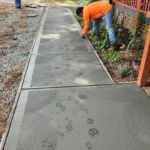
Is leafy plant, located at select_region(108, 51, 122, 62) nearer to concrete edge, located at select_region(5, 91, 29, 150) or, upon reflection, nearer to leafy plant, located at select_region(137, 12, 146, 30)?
leafy plant, located at select_region(137, 12, 146, 30)

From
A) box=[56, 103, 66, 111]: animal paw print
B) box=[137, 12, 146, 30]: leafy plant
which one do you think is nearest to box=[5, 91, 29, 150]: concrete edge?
box=[56, 103, 66, 111]: animal paw print

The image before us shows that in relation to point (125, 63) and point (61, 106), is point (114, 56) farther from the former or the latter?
point (61, 106)

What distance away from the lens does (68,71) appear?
9.94 feet

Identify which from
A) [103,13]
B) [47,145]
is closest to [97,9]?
[103,13]

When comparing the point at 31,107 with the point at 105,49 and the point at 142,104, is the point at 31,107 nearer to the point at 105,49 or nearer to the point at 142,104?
the point at 142,104

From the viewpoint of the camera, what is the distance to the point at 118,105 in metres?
2.19

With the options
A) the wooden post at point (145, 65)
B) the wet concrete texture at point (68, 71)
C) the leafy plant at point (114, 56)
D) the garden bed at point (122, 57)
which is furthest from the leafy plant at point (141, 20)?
the wooden post at point (145, 65)

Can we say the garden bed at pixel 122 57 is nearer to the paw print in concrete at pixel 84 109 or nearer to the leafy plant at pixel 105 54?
the leafy plant at pixel 105 54

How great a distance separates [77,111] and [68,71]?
109cm

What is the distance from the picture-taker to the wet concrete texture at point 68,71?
8.91 feet

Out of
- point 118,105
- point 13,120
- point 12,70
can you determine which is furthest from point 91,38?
point 13,120

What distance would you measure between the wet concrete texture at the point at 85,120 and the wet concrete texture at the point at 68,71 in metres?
0.23

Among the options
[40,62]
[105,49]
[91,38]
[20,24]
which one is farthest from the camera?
[20,24]

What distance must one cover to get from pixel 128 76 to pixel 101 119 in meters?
1.21
